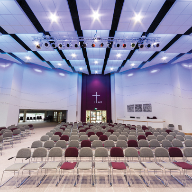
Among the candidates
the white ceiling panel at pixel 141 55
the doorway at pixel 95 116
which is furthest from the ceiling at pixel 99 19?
the doorway at pixel 95 116

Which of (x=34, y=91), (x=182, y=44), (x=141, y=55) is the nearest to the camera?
(x=182, y=44)

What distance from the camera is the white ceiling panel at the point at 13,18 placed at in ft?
17.7

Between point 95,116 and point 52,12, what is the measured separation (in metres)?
14.8

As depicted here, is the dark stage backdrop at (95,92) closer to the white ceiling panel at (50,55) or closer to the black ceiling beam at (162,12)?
the white ceiling panel at (50,55)

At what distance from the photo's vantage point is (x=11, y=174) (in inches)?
141

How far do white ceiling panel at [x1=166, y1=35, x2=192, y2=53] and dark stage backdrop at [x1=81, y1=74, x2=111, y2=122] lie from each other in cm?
1050

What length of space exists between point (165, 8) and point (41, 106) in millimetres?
14584

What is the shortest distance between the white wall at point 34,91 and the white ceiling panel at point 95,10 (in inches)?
383

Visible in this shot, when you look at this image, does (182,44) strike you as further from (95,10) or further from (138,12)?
(95,10)

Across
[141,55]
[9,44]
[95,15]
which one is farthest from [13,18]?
[141,55]

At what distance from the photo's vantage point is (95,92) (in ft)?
60.0

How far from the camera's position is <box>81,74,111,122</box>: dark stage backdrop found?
18.0 m

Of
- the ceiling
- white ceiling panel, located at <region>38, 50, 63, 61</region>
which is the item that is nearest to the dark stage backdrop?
white ceiling panel, located at <region>38, 50, 63, 61</region>

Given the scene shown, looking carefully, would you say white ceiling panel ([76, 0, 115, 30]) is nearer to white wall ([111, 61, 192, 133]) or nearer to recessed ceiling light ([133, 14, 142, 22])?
recessed ceiling light ([133, 14, 142, 22])
